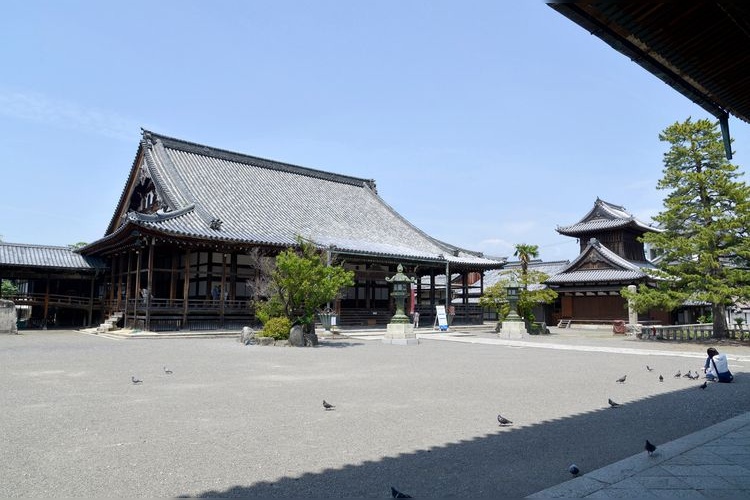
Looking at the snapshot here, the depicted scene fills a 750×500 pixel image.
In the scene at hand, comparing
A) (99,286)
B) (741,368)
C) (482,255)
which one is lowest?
(741,368)

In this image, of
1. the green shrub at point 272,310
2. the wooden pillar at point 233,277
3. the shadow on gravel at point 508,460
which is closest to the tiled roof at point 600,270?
the wooden pillar at point 233,277

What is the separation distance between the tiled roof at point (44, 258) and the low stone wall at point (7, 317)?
4174 millimetres

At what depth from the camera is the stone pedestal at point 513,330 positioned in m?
23.9

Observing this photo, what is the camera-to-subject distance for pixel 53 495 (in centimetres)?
382

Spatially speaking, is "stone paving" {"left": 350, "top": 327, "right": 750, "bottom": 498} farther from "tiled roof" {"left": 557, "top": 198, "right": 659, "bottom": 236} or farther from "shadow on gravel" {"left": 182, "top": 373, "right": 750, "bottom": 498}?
"tiled roof" {"left": 557, "top": 198, "right": 659, "bottom": 236}

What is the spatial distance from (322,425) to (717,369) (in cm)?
859

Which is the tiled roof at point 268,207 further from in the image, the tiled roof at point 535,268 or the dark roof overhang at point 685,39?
the dark roof overhang at point 685,39

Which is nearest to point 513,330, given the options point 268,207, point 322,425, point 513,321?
point 513,321

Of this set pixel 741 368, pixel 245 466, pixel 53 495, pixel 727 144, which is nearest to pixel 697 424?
pixel 727 144

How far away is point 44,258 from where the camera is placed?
86.9 ft

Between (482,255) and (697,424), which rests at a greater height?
(482,255)

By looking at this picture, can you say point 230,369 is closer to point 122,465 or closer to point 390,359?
point 390,359

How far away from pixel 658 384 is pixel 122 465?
31.3 ft

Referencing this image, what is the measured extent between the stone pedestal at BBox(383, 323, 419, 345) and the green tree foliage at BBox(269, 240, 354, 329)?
3.07 metres
